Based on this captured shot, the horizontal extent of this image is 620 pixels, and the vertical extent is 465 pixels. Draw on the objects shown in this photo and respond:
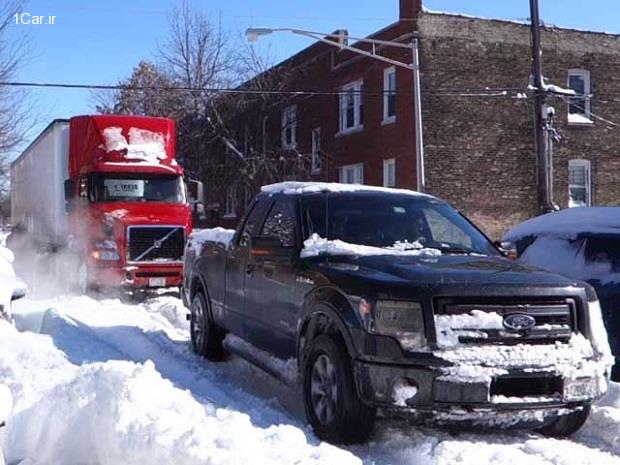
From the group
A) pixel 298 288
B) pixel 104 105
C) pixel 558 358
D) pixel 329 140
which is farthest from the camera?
pixel 104 105

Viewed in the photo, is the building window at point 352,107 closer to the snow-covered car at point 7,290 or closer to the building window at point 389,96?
the building window at point 389,96

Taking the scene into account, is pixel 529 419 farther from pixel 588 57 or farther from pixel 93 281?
pixel 588 57

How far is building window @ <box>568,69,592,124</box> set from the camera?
2749cm

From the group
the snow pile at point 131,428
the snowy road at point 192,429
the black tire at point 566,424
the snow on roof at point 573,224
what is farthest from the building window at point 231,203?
the black tire at point 566,424

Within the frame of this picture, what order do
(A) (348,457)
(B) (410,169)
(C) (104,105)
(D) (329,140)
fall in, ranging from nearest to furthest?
(A) (348,457) → (B) (410,169) → (D) (329,140) → (C) (104,105)

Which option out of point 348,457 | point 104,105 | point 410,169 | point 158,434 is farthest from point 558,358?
point 104,105

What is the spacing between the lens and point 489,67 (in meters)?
26.3

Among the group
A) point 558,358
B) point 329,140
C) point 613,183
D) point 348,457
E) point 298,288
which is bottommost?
point 348,457

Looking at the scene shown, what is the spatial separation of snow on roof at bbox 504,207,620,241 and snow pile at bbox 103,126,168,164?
871 cm

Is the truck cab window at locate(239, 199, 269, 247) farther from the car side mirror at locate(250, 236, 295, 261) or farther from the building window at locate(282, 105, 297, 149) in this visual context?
the building window at locate(282, 105, 297, 149)

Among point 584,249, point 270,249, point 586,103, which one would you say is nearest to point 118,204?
point 270,249

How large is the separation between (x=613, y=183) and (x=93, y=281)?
19.9 metres

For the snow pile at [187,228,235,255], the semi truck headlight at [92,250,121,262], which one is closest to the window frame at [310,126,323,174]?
the semi truck headlight at [92,250,121,262]

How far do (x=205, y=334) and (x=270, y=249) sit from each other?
217 cm
